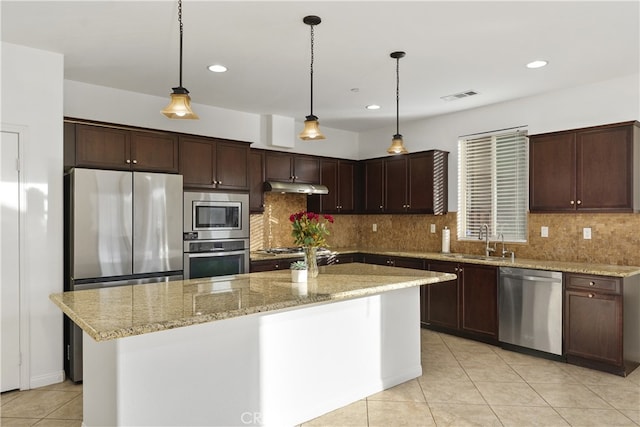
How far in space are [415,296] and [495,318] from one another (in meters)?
1.37

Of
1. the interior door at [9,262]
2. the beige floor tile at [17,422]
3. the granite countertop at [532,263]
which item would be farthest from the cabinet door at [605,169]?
the interior door at [9,262]

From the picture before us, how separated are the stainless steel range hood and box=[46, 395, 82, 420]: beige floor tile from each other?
119 inches

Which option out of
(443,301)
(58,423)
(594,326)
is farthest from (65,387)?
(594,326)

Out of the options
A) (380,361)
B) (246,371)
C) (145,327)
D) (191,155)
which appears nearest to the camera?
(145,327)

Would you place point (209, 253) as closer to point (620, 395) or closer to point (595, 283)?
point (595, 283)

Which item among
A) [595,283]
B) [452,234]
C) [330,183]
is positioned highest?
[330,183]

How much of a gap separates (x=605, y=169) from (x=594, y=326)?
1.42 meters

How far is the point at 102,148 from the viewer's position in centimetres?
A: 395

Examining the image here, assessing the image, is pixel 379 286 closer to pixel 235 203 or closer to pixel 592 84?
pixel 235 203

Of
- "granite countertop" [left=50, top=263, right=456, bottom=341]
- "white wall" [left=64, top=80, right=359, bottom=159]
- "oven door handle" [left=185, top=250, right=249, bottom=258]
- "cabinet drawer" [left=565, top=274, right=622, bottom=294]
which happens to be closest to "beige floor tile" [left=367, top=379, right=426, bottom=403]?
"granite countertop" [left=50, top=263, right=456, bottom=341]

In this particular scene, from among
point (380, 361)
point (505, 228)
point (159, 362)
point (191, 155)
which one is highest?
point (191, 155)

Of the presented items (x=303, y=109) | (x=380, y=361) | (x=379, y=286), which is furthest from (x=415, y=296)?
(x=303, y=109)

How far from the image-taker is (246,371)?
2.58 m

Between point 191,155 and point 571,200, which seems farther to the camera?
point 191,155
